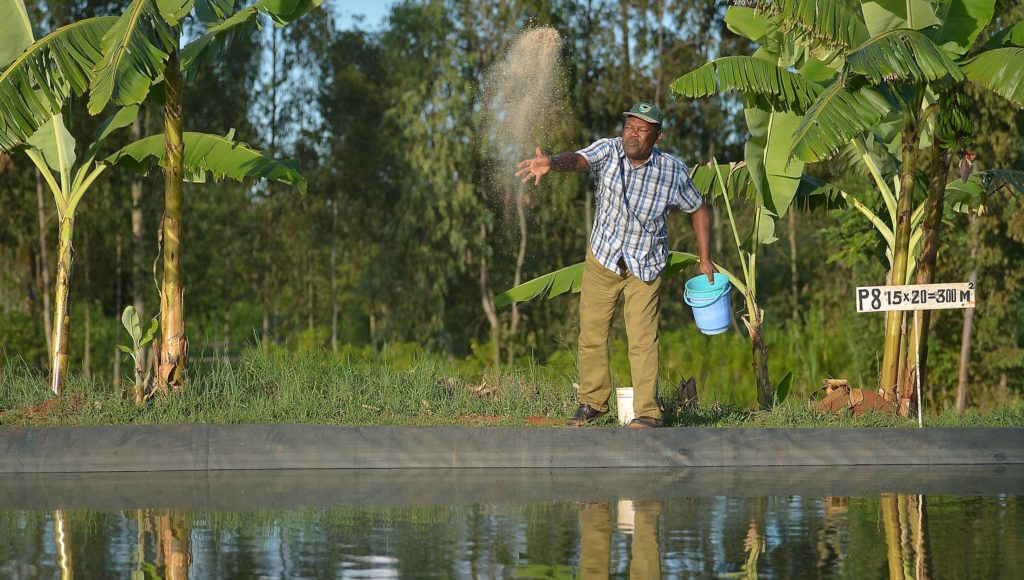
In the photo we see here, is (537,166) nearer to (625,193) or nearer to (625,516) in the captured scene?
(625,193)

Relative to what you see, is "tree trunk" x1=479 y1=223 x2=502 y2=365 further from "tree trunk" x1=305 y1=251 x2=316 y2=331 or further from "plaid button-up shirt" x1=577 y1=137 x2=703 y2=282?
"plaid button-up shirt" x1=577 y1=137 x2=703 y2=282

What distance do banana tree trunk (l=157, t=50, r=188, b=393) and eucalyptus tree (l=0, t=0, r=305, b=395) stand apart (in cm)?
70

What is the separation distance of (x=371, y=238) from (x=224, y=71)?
7.16 m

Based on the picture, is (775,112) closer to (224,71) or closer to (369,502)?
(369,502)

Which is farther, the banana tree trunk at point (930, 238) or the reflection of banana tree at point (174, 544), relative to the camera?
the banana tree trunk at point (930, 238)

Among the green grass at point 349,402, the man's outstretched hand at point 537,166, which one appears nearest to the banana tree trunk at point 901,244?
the green grass at point 349,402

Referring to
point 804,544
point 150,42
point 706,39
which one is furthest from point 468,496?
point 706,39

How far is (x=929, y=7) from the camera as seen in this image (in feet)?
39.0

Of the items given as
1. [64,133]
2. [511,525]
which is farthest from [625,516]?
[64,133]

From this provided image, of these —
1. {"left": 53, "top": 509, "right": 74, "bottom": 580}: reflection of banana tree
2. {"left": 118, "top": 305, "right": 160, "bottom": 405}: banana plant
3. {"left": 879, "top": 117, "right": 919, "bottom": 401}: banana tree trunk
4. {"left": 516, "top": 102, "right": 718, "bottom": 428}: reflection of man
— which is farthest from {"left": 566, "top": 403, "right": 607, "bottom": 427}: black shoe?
{"left": 53, "top": 509, "right": 74, "bottom": 580}: reflection of banana tree

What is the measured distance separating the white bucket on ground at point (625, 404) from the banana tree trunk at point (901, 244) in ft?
10.2

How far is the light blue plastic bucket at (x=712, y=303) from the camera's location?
10055mm

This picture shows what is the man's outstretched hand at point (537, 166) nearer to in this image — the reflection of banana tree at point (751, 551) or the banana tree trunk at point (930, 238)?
the reflection of banana tree at point (751, 551)

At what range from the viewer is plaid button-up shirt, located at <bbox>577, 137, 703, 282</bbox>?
31.0ft
